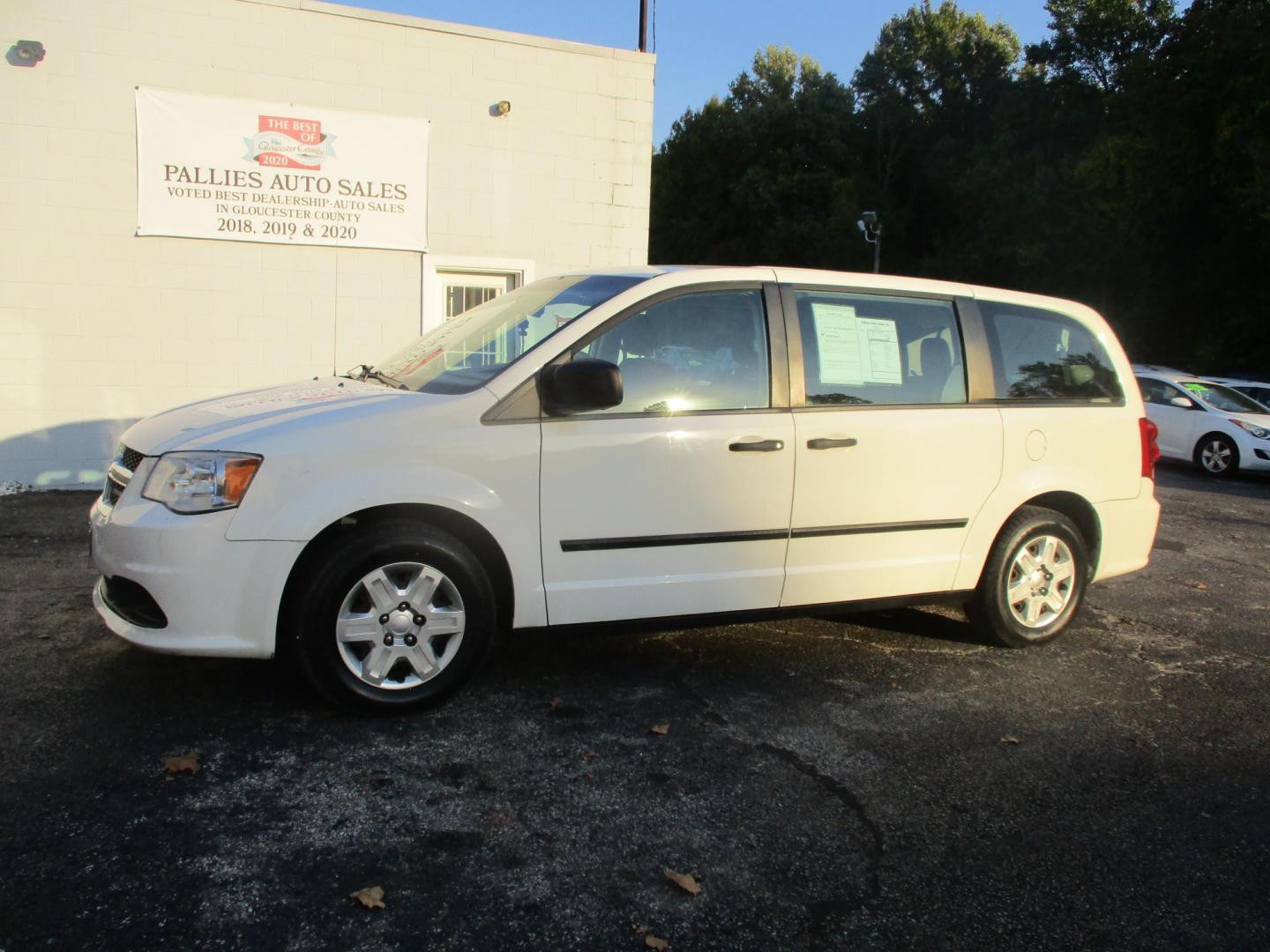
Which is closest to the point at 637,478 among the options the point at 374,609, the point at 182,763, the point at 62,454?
the point at 374,609

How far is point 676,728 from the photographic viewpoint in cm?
404

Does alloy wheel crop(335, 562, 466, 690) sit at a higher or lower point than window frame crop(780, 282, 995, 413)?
lower

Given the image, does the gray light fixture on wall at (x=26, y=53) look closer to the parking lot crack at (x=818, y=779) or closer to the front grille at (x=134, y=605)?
the front grille at (x=134, y=605)

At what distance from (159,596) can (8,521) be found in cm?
480

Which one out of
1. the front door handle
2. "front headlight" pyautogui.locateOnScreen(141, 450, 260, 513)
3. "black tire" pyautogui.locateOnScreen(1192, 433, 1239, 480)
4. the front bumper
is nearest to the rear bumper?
the front door handle

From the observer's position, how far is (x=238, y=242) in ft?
30.5

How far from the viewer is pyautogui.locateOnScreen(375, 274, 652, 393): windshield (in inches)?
169

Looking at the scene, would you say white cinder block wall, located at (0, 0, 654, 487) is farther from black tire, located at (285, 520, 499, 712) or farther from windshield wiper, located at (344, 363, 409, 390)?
black tire, located at (285, 520, 499, 712)

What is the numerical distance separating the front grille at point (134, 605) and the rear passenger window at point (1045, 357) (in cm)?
379

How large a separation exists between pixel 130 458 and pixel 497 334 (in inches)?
61.9

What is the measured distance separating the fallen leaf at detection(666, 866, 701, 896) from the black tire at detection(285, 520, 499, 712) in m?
1.35

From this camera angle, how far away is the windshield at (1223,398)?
14539 mm

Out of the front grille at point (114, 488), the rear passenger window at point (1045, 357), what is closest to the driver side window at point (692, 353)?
the rear passenger window at point (1045, 357)

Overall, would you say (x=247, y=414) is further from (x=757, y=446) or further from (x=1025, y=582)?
(x=1025, y=582)
